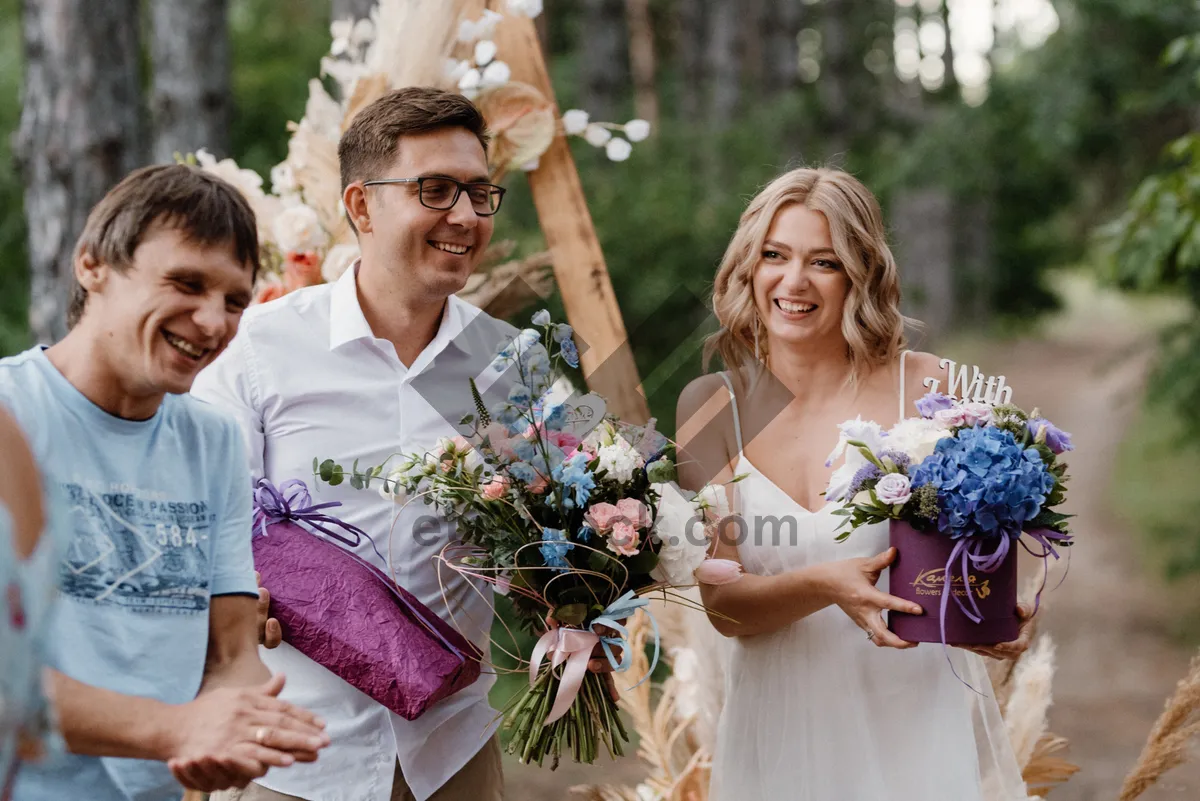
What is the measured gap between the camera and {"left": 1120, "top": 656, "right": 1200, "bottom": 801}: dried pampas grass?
3404 millimetres

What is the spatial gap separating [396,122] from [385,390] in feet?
1.89

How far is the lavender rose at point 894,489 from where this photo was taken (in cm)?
248

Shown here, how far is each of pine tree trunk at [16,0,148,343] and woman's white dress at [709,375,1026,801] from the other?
355cm

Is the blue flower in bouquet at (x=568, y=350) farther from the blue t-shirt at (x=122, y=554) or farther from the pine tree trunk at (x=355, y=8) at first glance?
the pine tree trunk at (x=355, y=8)

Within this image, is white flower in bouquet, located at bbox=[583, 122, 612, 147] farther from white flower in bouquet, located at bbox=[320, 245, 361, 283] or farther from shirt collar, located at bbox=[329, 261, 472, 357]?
shirt collar, located at bbox=[329, 261, 472, 357]

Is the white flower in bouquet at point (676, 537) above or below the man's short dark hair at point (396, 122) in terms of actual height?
below

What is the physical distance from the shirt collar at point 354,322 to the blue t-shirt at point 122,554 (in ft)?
2.31

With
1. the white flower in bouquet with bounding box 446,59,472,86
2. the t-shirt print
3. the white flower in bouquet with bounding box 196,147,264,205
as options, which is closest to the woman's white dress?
the t-shirt print

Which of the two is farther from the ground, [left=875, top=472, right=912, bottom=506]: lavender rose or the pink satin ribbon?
[left=875, top=472, right=912, bottom=506]: lavender rose

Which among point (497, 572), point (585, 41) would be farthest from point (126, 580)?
point (585, 41)

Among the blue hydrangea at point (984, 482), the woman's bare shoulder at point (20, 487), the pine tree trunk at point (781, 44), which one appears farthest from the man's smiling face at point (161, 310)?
the pine tree trunk at point (781, 44)

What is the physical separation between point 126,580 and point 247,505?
0.29m

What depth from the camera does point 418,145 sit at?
8.77 feet

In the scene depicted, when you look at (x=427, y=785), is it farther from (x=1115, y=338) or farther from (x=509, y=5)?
(x=1115, y=338)
